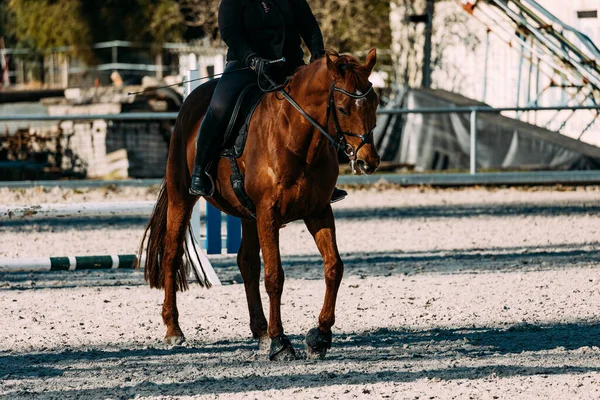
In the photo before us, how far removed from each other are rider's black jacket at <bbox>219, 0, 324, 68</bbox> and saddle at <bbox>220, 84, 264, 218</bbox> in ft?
0.82

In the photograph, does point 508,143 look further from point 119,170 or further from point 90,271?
point 90,271

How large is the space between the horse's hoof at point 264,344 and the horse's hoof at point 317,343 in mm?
432

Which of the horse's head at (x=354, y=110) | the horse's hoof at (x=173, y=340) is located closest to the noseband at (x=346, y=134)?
the horse's head at (x=354, y=110)

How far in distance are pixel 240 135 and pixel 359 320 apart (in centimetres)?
185

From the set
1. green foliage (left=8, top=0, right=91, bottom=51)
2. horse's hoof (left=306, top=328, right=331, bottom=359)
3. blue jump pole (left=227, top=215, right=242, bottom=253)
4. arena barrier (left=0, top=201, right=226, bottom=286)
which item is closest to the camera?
horse's hoof (left=306, top=328, right=331, bottom=359)

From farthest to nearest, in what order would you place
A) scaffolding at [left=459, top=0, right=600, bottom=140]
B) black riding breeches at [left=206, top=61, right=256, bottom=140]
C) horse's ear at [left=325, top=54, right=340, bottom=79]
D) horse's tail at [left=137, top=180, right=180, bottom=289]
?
scaffolding at [left=459, top=0, right=600, bottom=140], horse's tail at [left=137, top=180, right=180, bottom=289], black riding breeches at [left=206, top=61, right=256, bottom=140], horse's ear at [left=325, top=54, right=340, bottom=79]

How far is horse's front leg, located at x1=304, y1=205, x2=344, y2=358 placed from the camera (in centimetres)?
658

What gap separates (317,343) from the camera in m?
6.57

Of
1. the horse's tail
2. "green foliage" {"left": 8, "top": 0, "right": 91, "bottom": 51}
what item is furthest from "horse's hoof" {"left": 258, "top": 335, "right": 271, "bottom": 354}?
"green foliage" {"left": 8, "top": 0, "right": 91, "bottom": 51}

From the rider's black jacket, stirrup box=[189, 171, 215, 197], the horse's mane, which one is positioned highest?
the rider's black jacket

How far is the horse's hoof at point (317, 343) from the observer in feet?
21.6

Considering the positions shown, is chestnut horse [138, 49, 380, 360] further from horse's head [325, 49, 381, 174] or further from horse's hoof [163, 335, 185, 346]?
horse's hoof [163, 335, 185, 346]

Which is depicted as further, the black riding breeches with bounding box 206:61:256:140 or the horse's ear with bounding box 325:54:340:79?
the black riding breeches with bounding box 206:61:256:140

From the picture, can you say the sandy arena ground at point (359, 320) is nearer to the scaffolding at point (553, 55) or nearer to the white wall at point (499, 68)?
the scaffolding at point (553, 55)
